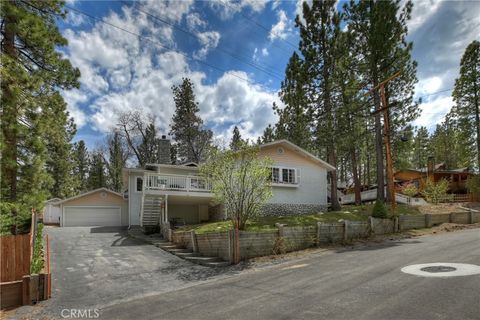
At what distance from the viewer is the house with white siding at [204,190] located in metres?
19.7

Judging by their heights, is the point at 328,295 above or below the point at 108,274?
above

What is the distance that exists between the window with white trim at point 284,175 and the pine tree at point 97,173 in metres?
32.7

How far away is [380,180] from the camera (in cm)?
2180

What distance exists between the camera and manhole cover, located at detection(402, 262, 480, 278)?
752cm

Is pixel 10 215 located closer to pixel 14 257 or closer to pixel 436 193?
pixel 14 257

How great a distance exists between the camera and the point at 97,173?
153 feet

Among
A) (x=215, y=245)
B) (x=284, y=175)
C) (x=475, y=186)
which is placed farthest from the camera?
(x=475, y=186)

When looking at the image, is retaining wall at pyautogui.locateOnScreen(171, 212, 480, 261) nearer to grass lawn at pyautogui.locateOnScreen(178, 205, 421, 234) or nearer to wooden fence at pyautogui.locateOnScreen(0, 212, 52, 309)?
grass lawn at pyautogui.locateOnScreen(178, 205, 421, 234)

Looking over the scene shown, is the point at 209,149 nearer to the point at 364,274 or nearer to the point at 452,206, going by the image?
the point at 364,274

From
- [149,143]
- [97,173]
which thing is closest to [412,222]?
[149,143]

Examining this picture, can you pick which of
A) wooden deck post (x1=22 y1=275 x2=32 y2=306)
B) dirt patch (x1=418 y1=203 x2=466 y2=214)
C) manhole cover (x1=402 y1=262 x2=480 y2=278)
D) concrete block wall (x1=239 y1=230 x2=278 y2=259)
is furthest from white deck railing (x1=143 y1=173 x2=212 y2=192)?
dirt patch (x1=418 y1=203 x2=466 y2=214)

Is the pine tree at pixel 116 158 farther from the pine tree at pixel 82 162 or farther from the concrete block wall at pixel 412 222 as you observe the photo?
the concrete block wall at pixel 412 222

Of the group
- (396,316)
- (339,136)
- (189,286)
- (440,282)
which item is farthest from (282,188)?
(396,316)

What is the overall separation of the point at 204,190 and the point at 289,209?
5.87m
